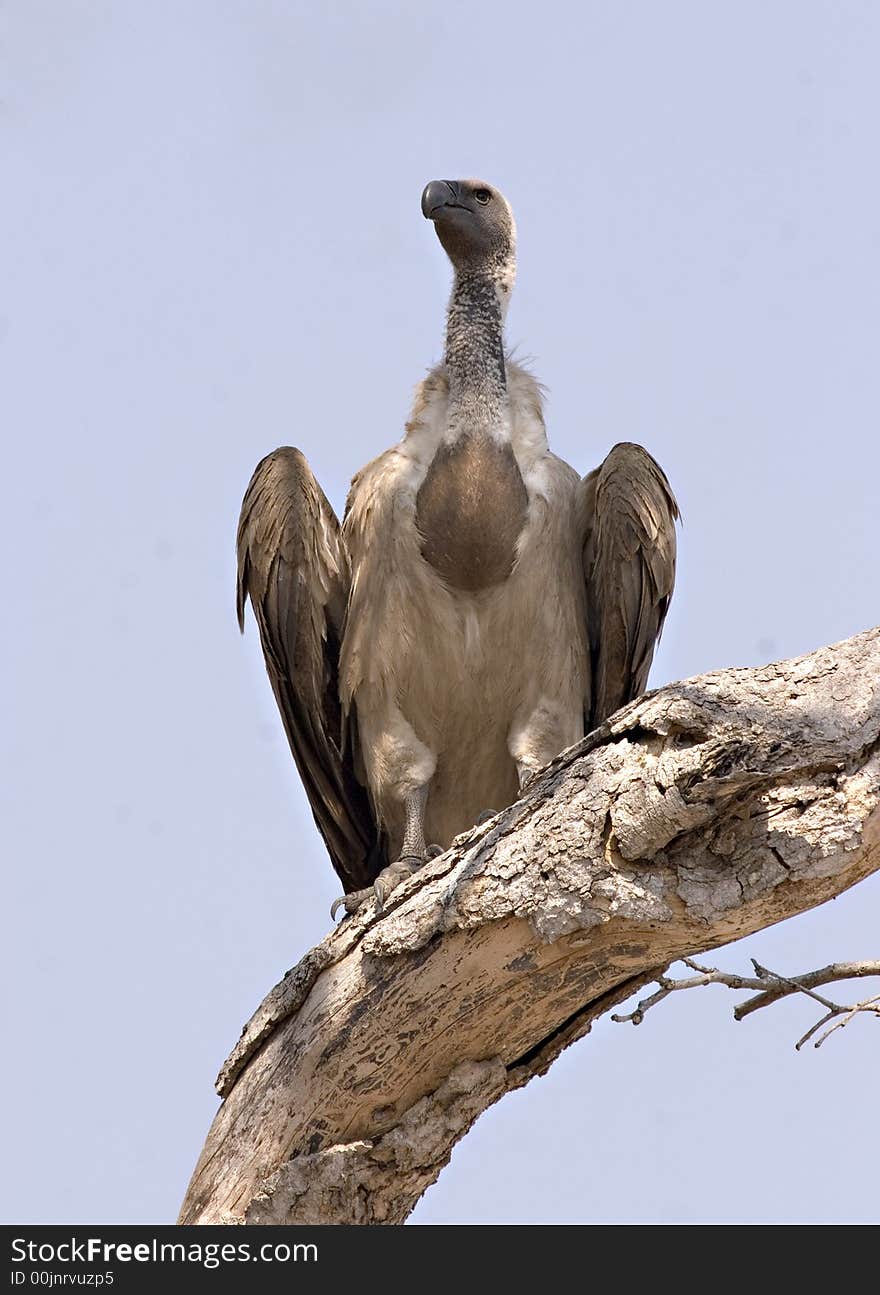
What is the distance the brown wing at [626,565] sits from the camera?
788 cm

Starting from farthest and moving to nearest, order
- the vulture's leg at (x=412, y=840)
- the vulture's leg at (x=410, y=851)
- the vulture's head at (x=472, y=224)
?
the vulture's head at (x=472, y=224) < the vulture's leg at (x=412, y=840) < the vulture's leg at (x=410, y=851)

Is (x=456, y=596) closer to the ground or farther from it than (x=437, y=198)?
closer to the ground

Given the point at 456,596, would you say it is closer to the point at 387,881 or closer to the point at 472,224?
the point at 387,881

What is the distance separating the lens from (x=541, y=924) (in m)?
5.59

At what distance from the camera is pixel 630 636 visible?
26.5ft

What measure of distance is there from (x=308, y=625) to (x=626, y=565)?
1483 millimetres

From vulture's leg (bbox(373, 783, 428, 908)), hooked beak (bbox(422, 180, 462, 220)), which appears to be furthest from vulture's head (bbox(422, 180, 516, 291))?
vulture's leg (bbox(373, 783, 428, 908))

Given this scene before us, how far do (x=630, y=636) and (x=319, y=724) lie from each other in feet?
4.93

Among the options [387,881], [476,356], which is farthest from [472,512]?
[387,881]

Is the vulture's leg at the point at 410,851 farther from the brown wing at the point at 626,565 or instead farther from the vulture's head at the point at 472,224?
the vulture's head at the point at 472,224

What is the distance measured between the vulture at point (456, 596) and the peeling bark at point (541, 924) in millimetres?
1819

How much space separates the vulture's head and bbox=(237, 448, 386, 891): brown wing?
54.0 inches

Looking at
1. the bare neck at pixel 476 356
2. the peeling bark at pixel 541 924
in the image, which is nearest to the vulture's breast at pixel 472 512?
the bare neck at pixel 476 356

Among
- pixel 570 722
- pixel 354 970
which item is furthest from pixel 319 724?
pixel 354 970
